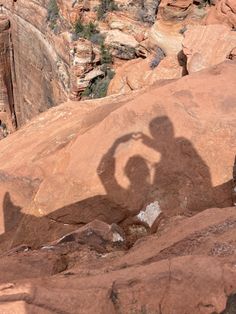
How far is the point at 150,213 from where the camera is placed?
6797mm

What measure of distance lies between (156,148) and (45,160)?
A: 2.50m

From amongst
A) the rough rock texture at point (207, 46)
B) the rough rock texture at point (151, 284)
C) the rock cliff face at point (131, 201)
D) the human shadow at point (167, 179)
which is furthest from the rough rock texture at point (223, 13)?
the rough rock texture at point (151, 284)

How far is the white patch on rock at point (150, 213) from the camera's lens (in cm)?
671

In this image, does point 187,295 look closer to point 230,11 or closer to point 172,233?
point 172,233

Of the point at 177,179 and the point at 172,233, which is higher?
the point at 172,233

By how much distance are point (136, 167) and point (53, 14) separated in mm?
20416

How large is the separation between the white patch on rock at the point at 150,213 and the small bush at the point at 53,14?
66.9ft

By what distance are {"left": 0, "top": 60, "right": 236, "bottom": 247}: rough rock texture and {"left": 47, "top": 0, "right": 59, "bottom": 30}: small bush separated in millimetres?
18139

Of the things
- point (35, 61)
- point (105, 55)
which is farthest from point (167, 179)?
point (35, 61)

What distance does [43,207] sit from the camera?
7480 millimetres

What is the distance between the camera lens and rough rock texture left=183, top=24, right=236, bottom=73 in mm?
14117

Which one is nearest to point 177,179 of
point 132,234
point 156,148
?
point 156,148

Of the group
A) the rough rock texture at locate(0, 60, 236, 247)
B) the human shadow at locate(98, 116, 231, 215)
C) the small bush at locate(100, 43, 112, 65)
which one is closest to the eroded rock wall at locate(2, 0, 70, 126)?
the small bush at locate(100, 43, 112, 65)

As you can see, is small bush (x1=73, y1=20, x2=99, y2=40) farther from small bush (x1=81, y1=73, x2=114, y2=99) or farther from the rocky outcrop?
the rocky outcrop
